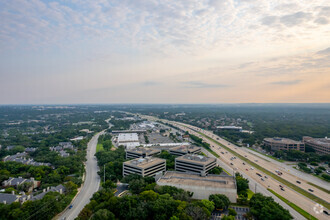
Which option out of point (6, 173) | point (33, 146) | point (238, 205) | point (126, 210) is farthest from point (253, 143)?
point (33, 146)

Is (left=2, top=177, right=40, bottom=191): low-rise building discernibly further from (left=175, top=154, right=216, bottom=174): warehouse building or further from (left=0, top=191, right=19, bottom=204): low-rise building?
→ (left=175, top=154, right=216, bottom=174): warehouse building

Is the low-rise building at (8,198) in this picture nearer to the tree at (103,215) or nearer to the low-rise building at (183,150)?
the tree at (103,215)

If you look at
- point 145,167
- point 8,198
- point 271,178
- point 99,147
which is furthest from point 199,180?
point 99,147

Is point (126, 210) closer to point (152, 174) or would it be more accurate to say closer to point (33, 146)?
point (152, 174)

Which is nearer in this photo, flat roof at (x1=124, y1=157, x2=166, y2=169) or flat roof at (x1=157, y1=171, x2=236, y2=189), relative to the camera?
flat roof at (x1=157, y1=171, x2=236, y2=189)

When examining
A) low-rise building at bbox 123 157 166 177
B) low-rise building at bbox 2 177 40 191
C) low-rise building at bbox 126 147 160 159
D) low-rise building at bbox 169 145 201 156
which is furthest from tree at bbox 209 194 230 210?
low-rise building at bbox 2 177 40 191

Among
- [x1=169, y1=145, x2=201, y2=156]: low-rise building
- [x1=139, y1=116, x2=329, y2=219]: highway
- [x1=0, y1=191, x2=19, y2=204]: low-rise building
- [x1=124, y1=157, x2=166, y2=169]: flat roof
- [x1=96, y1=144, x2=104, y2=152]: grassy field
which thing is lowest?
[x1=139, y1=116, x2=329, y2=219]: highway

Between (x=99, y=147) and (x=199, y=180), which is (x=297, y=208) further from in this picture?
(x=99, y=147)
